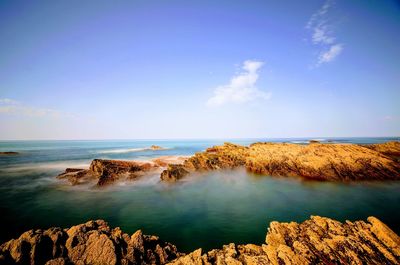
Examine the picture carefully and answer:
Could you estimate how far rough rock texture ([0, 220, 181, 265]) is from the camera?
679 centimetres

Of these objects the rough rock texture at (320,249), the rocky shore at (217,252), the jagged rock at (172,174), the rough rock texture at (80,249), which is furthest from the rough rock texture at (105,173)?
the rough rock texture at (320,249)

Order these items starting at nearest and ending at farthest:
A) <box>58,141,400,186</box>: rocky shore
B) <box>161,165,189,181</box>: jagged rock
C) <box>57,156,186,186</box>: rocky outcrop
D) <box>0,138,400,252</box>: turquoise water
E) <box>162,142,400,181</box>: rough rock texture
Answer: <box>0,138,400,252</box>: turquoise water
<box>57,156,186,186</box>: rocky outcrop
<box>58,141,400,186</box>: rocky shore
<box>162,142,400,181</box>: rough rock texture
<box>161,165,189,181</box>: jagged rock

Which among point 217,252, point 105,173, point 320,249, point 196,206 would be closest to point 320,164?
point 196,206

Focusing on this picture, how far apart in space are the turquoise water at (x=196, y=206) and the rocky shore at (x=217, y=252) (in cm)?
335

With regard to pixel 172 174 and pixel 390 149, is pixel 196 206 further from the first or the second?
pixel 390 149

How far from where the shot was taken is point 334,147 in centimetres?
2745

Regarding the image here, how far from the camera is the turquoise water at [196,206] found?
12282 millimetres

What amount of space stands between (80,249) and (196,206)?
398 inches

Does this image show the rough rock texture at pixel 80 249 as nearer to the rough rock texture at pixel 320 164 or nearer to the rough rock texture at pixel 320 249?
the rough rock texture at pixel 320 249

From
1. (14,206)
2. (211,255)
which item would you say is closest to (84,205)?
(14,206)

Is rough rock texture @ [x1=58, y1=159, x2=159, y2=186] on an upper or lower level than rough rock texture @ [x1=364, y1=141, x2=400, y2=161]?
lower

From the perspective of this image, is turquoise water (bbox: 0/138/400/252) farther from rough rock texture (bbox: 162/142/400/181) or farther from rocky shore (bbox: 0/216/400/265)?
rocky shore (bbox: 0/216/400/265)

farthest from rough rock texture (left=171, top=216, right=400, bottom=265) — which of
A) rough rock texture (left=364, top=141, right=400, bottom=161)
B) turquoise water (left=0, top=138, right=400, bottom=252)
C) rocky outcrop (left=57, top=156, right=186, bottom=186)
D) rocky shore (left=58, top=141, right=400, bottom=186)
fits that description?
rough rock texture (left=364, top=141, right=400, bottom=161)

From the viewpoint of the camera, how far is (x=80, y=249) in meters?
7.26
